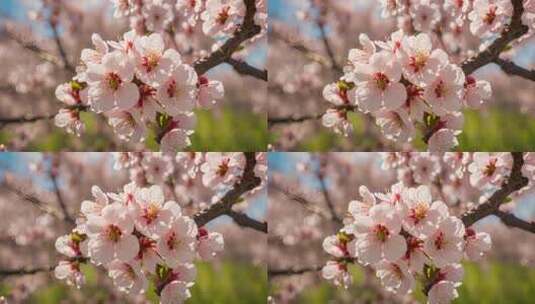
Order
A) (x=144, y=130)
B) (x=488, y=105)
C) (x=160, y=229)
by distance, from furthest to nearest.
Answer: (x=488, y=105), (x=144, y=130), (x=160, y=229)

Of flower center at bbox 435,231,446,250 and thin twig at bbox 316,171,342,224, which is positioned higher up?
flower center at bbox 435,231,446,250

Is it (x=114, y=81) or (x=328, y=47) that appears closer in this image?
(x=114, y=81)

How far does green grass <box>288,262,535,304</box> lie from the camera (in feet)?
7.22

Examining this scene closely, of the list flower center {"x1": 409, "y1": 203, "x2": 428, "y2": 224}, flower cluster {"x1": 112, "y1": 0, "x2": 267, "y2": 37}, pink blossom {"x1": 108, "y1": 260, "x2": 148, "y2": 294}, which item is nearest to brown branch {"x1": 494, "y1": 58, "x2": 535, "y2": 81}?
flower center {"x1": 409, "y1": 203, "x2": 428, "y2": 224}

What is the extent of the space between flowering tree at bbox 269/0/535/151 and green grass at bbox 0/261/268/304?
1.19ft

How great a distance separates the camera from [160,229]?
6.17ft

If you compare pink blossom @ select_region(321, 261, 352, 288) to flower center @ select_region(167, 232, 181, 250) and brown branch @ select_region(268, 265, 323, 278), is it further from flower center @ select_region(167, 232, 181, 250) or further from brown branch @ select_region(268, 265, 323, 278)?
flower center @ select_region(167, 232, 181, 250)

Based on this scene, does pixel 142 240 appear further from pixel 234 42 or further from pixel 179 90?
pixel 234 42

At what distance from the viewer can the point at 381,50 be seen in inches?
83.1

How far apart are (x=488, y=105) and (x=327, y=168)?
18.2 inches

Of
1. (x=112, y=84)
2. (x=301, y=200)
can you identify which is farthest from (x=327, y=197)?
(x=112, y=84)

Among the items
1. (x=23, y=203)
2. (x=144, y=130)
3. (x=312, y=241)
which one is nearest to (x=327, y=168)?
(x=312, y=241)

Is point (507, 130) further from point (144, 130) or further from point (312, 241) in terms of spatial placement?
point (144, 130)

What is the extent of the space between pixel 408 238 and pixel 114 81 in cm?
78
